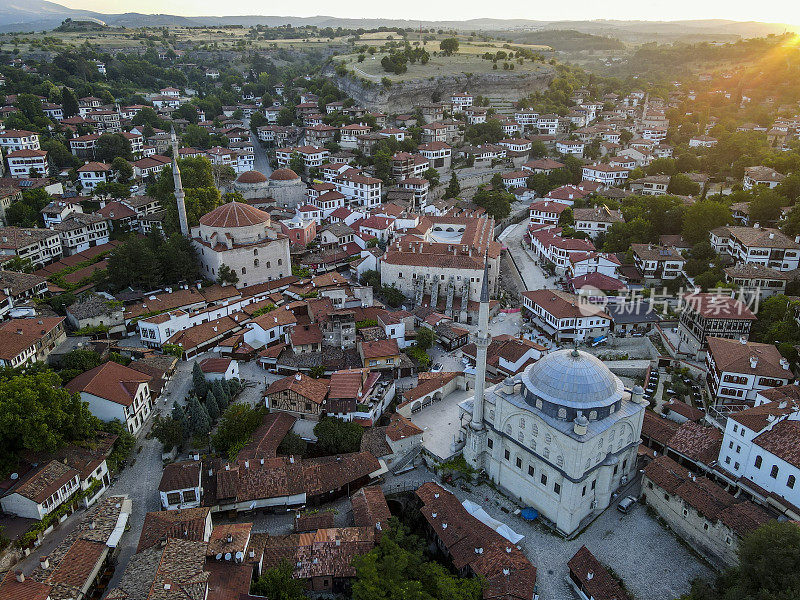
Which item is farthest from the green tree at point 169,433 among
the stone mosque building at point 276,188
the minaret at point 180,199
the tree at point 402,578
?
the stone mosque building at point 276,188

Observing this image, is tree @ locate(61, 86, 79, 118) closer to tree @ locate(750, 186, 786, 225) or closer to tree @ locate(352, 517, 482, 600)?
tree @ locate(352, 517, 482, 600)

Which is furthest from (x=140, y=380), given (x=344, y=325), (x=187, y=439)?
(x=344, y=325)

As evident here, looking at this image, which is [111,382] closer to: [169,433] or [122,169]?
[169,433]

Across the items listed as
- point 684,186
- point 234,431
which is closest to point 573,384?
point 234,431

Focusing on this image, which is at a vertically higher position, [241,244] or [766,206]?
[766,206]

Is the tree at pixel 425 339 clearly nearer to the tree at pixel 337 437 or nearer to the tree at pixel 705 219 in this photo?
the tree at pixel 337 437

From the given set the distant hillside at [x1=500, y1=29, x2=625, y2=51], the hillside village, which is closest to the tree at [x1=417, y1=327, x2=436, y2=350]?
the hillside village
